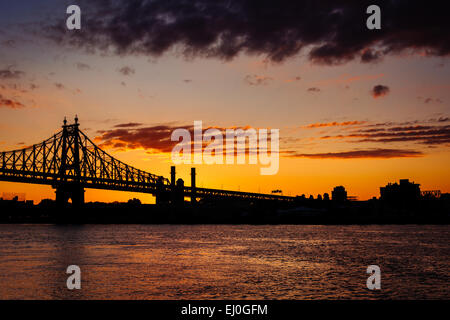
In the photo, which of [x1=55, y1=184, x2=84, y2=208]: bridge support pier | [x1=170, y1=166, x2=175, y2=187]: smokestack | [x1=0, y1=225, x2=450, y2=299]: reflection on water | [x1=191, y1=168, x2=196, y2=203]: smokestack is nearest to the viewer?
[x1=0, y1=225, x2=450, y2=299]: reflection on water

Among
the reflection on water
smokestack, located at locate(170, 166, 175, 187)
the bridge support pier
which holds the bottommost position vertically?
the reflection on water

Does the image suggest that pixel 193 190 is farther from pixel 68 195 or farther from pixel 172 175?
pixel 68 195

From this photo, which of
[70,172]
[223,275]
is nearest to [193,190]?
[70,172]

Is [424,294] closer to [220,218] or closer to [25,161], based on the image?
[25,161]

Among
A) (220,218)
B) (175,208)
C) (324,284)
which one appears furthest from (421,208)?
(324,284)

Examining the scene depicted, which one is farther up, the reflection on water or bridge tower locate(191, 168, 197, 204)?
bridge tower locate(191, 168, 197, 204)

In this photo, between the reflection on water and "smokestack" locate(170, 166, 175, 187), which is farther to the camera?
"smokestack" locate(170, 166, 175, 187)

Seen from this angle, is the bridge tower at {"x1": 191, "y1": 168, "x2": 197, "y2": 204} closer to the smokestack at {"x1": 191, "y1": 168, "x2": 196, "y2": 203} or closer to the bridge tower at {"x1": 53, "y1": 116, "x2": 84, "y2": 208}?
the smokestack at {"x1": 191, "y1": 168, "x2": 196, "y2": 203}

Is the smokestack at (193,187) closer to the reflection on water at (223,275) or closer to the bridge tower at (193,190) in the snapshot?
the bridge tower at (193,190)

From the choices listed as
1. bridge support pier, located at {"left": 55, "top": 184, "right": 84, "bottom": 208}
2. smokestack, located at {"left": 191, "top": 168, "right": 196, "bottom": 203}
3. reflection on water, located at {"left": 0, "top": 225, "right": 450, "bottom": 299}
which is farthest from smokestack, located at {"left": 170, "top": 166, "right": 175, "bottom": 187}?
reflection on water, located at {"left": 0, "top": 225, "right": 450, "bottom": 299}

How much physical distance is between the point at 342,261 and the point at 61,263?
20.3m

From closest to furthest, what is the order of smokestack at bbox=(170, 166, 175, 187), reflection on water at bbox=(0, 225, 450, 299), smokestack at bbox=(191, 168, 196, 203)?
1. reflection on water at bbox=(0, 225, 450, 299)
2. smokestack at bbox=(191, 168, 196, 203)
3. smokestack at bbox=(170, 166, 175, 187)

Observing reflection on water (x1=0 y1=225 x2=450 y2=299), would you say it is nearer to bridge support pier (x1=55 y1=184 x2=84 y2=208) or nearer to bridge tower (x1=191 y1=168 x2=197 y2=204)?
bridge support pier (x1=55 y1=184 x2=84 y2=208)
